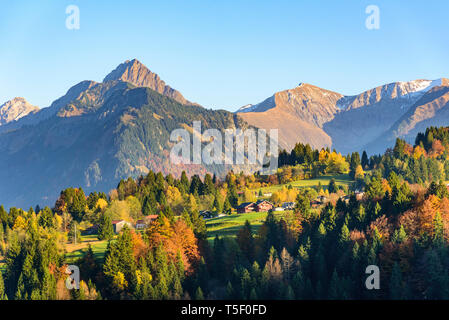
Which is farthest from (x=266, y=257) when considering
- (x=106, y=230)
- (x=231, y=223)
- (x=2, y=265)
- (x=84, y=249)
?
(x=2, y=265)

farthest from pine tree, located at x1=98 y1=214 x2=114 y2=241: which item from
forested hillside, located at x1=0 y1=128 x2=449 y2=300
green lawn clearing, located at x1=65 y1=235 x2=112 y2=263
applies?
green lawn clearing, located at x1=65 y1=235 x2=112 y2=263

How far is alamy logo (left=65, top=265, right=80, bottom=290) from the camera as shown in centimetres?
10351

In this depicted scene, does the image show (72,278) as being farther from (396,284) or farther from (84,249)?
Answer: (396,284)

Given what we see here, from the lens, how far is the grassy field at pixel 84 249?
387 feet

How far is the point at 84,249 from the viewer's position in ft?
410

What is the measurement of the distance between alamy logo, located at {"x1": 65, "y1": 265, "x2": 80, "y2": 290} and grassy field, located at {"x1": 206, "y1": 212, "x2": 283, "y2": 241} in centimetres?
3141

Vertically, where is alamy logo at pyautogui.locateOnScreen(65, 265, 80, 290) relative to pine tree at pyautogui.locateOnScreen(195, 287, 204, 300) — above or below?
above

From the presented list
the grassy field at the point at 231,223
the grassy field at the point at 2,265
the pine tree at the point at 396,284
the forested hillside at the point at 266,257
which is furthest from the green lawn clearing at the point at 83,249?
the pine tree at the point at 396,284

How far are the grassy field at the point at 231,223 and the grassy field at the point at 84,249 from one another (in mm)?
22138

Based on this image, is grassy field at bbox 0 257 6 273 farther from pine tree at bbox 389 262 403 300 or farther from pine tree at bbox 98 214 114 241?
pine tree at bbox 389 262 403 300

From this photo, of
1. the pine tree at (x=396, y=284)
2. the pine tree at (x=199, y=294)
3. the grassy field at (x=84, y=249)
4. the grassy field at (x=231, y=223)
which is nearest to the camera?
the pine tree at (x=396, y=284)

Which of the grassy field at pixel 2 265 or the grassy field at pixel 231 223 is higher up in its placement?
the grassy field at pixel 231 223

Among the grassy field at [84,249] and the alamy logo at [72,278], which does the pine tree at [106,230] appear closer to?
the grassy field at [84,249]

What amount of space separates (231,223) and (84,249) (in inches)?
1385
